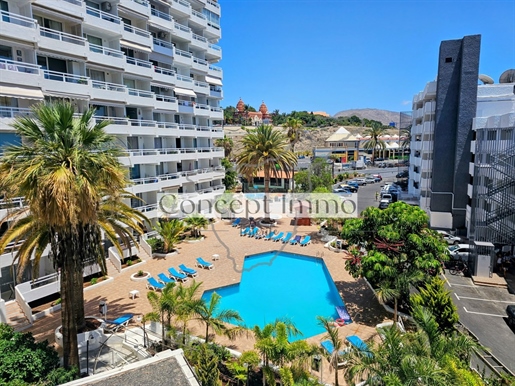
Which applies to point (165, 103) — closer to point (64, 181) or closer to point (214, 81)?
point (214, 81)

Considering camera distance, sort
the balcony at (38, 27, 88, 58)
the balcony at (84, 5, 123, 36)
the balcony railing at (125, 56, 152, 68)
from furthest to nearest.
A: the balcony railing at (125, 56, 152, 68) < the balcony at (84, 5, 123, 36) < the balcony at (38, 27, 88, 58)

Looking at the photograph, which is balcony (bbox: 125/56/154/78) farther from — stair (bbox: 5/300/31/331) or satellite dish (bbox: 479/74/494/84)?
satellite dish (bbox: 479/74/494/84)

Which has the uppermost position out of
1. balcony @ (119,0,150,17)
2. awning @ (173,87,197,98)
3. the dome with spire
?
the dome with spire

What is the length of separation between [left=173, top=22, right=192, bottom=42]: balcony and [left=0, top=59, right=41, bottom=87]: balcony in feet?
49.2

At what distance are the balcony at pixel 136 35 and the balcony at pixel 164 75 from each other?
233 centimetres

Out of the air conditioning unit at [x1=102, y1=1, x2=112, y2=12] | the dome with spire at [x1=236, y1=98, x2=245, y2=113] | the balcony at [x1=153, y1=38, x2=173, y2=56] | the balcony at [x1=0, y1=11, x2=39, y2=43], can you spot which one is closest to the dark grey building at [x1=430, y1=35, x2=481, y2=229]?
the balcony at [x1=153, y1=38, x2=173, y2=56]

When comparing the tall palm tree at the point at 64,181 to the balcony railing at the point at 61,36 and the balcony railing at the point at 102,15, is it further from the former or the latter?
the balcony railing at the point at 102,15

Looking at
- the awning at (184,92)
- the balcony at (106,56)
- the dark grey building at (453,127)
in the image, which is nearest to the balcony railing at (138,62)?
the balcony at (106,56)

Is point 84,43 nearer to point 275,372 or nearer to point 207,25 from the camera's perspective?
point 207,25

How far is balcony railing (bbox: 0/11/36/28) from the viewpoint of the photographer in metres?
16.5

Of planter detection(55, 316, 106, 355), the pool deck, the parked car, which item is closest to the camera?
planter detection(55, 316, 106, 355)

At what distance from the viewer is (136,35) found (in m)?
24.9

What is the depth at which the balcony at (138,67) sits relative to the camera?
24344 millimetres

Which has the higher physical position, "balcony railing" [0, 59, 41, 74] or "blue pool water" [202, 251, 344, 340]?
"balcony railing" [0, 59, 41, 74]
